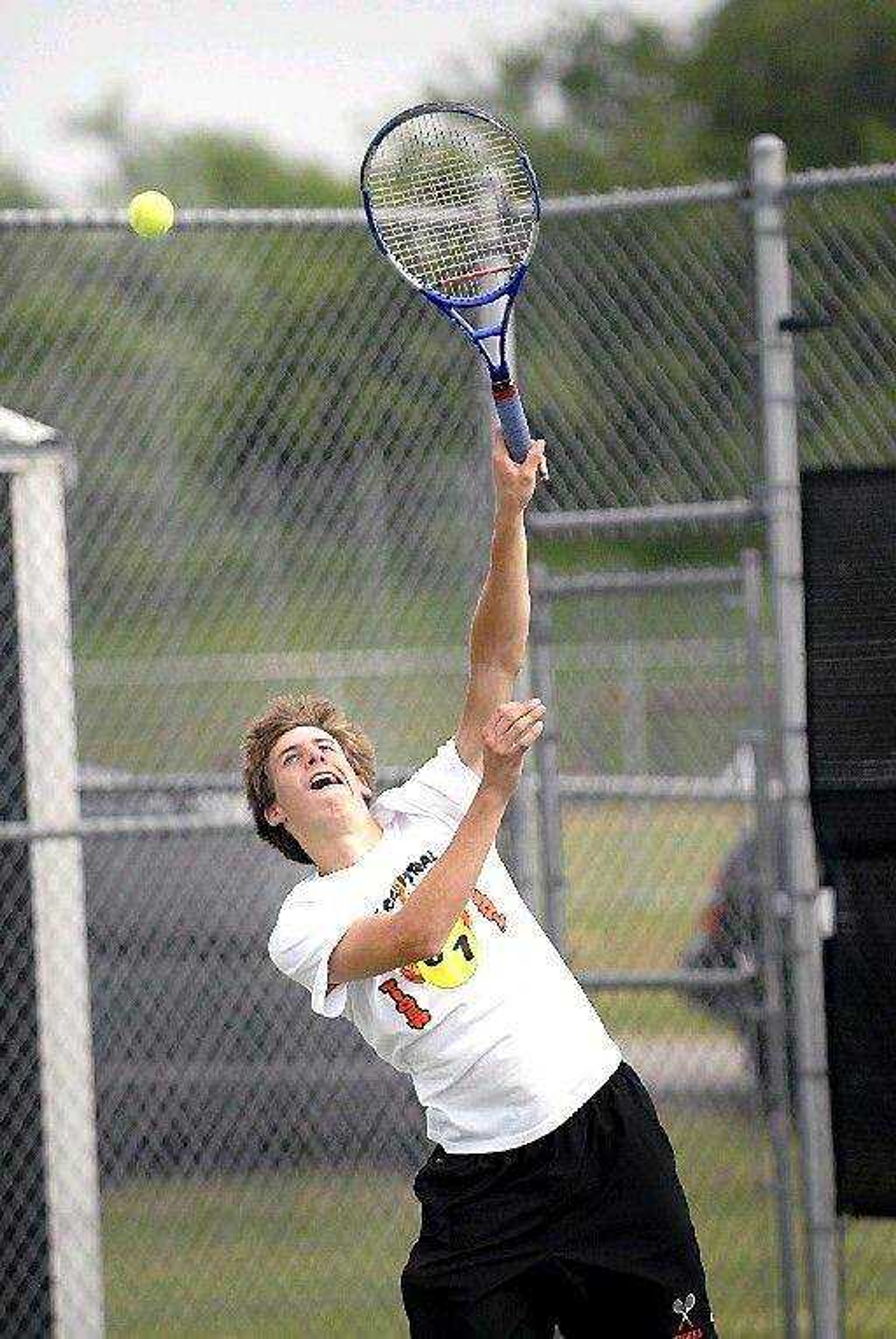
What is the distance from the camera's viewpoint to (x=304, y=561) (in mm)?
6406

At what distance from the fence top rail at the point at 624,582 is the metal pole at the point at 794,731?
0.30 m

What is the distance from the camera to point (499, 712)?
4031 mm

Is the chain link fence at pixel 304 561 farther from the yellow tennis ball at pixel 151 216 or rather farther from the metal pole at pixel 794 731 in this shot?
the yellow tennis ball at pixel 151 216

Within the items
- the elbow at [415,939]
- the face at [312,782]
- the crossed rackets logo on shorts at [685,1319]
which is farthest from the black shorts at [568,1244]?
the face at [312,782]

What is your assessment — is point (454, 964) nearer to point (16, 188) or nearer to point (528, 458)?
point (528, 458)

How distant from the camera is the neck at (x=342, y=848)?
174 inches

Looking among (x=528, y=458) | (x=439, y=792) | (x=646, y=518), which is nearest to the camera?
(x=528, y=458)

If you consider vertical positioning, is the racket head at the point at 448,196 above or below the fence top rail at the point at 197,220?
below

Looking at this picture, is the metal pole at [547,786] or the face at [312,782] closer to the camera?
the face at [312,782]

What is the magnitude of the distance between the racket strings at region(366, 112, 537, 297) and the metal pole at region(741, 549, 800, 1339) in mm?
1421

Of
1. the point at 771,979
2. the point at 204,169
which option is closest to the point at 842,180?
the point at 771,979

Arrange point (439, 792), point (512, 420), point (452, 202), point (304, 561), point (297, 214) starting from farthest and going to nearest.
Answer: point (304, 561)
point (297, 214)
point (452, 202)
point (439, 792)
point (512, 420)

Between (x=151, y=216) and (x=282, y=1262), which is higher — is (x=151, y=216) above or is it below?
above

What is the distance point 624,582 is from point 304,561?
40.8 inches
